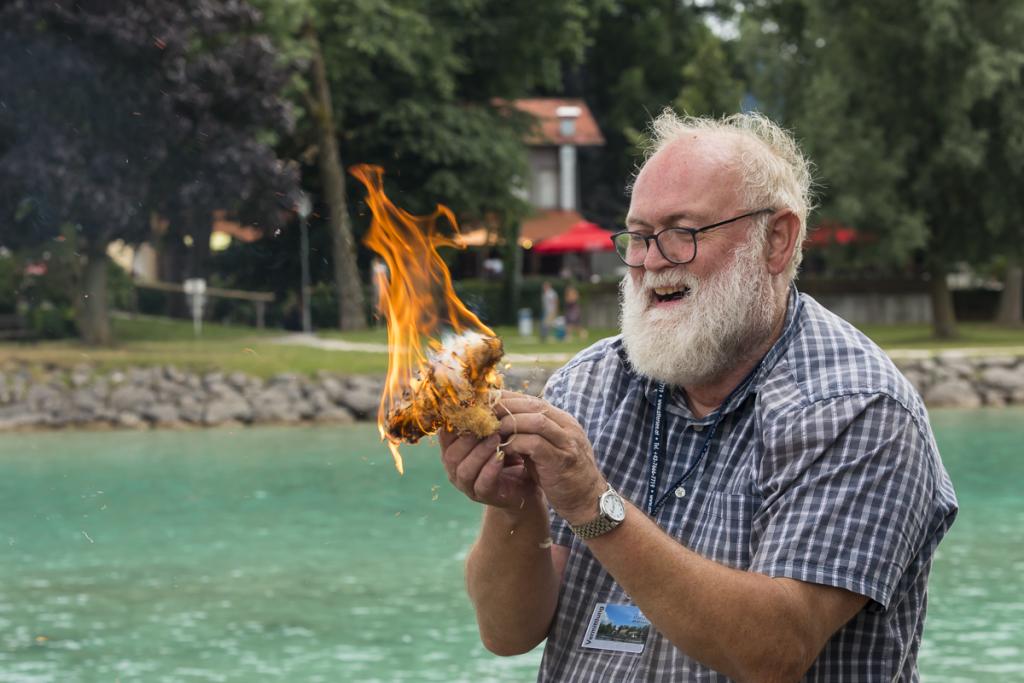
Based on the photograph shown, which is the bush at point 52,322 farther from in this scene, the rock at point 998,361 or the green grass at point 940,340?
the rock at point 998,361

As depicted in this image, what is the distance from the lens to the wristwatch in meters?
2.80

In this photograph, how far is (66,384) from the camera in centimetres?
2281

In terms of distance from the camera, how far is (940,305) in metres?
32.1

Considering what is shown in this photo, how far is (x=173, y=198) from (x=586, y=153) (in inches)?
1129

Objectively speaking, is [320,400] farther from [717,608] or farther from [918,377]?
[717,608]

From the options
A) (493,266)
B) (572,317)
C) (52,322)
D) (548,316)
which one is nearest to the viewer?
(52,322)

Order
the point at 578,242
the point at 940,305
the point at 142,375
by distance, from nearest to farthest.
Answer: the point at 142,375 → the point at 940,305 → the point at 578,242

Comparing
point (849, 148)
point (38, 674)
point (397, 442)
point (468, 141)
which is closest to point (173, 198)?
point (468, 141)

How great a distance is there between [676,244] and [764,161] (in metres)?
0.25

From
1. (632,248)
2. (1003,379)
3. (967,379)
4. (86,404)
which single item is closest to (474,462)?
(632,248)

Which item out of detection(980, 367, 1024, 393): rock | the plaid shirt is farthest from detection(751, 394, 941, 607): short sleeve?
detection(980, 367, 1024, 393): rock

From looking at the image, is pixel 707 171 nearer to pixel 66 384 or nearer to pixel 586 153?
pixel 66 384

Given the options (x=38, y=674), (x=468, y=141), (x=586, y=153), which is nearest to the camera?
(x=38, y=674)

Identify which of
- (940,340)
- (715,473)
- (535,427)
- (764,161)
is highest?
(764,161)
